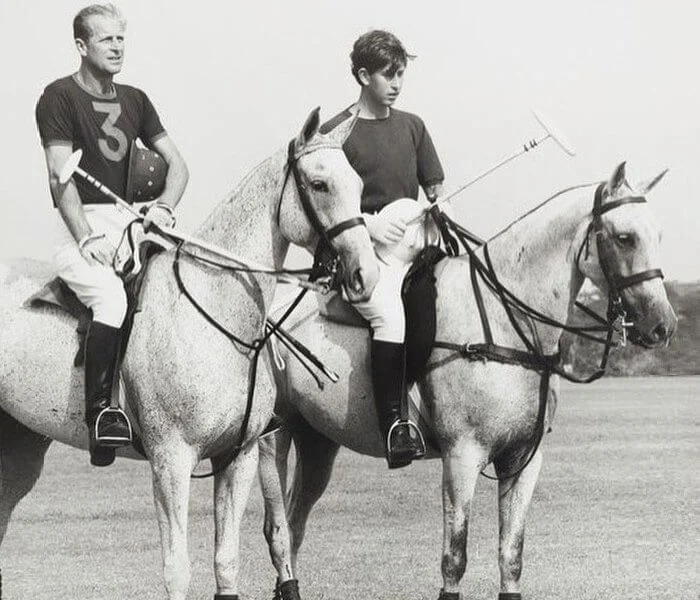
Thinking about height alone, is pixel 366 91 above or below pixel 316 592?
above

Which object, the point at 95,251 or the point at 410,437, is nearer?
the point at 95,251

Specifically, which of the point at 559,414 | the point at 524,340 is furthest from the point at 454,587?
the point at 559,414

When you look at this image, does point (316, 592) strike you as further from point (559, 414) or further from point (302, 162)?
point (559, 414)

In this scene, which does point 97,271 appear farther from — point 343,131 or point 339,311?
point 339,311

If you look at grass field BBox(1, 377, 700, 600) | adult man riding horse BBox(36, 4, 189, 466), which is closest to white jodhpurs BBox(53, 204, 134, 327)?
adult man riding horse BBox(36, 4, 189, 466)

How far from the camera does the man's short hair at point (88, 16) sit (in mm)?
9305

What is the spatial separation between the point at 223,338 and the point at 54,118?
5.11 feet

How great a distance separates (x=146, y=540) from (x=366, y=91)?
6361 millimetres

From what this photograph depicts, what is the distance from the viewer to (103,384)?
→ 8.89 m

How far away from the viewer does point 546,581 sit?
12289mm

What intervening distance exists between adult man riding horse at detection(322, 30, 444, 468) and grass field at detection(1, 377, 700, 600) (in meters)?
2.13

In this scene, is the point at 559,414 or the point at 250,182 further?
the point at 559,414

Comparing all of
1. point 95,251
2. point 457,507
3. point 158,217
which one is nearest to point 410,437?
point 457,507

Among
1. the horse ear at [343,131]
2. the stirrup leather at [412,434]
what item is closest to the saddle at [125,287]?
the horse ear at [343,131]
